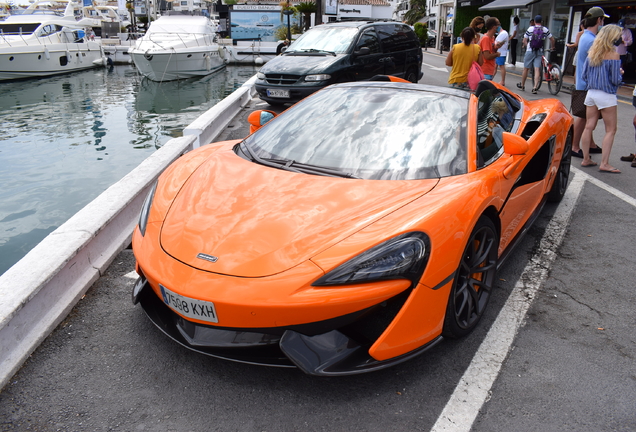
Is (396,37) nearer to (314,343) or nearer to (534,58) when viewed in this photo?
(534,58)

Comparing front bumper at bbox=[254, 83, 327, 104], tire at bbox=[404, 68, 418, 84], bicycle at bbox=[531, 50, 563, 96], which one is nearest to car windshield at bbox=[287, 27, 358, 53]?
front bumper at bbox=[254, 83, 327, 104]

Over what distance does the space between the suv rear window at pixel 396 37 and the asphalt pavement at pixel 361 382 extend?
8.60 metres

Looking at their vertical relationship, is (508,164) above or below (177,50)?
below

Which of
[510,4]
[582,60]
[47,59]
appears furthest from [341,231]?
[47,59]

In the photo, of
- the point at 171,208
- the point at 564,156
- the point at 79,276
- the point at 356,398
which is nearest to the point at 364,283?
the point at 356,398

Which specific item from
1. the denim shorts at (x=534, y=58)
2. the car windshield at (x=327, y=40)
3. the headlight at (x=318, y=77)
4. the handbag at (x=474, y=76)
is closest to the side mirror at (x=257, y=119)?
the handbag at (x=474, y=76)

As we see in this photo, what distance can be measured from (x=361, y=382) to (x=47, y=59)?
26021 millimetres

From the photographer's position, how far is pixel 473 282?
9.06 feet

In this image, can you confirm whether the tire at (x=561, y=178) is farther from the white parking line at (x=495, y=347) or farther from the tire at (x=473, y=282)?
the tire at (x=473, y=282)

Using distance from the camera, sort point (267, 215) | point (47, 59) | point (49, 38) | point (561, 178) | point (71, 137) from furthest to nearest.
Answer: point (49, 38)
point (47, 59)
point (71, 137)
point (561, 178)
point (267, 215)

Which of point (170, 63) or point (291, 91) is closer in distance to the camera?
point (291, 91)

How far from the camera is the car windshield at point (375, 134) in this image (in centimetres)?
289

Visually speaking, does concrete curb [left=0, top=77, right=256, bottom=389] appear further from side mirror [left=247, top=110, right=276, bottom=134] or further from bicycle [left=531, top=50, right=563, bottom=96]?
bicycle [left=531, top=50, right=563, bottom=96]

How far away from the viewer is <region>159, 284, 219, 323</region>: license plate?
218cm
